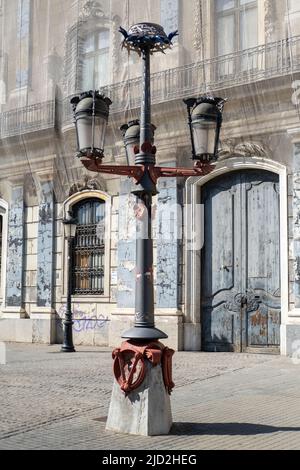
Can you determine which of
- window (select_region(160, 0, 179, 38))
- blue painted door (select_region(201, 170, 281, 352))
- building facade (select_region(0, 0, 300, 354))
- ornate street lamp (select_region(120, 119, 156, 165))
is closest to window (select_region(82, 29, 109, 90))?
building facade (select_region(0, 0, 300, 354))

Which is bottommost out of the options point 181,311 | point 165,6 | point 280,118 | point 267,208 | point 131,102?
point 181,311

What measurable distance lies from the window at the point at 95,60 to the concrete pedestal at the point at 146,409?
1104 cm

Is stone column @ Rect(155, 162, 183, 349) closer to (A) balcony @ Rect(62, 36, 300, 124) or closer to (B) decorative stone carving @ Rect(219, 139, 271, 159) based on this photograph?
(B) decorative stone carving @ Rect(219, 139, 271, 159)

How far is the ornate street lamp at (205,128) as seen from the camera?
21.4 ft

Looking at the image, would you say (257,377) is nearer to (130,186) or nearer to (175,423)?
(175,423)

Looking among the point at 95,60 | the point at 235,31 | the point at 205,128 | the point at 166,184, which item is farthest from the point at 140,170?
the point at 95,60

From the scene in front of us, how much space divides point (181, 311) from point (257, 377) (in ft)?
13.6

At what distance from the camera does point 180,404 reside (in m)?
7.42

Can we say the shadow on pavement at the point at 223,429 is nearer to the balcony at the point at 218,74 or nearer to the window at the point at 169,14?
the balcony at the point at 218,74

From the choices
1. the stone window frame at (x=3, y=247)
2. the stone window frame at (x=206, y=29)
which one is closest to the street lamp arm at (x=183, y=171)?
the stone window frame at (x=206, y=29)

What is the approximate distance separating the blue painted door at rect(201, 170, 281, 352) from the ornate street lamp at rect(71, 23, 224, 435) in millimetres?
6502

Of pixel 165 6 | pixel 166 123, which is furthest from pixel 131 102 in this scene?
pixel 165 6

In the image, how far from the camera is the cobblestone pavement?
5648 millimetres

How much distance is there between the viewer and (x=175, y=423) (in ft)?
20.9
